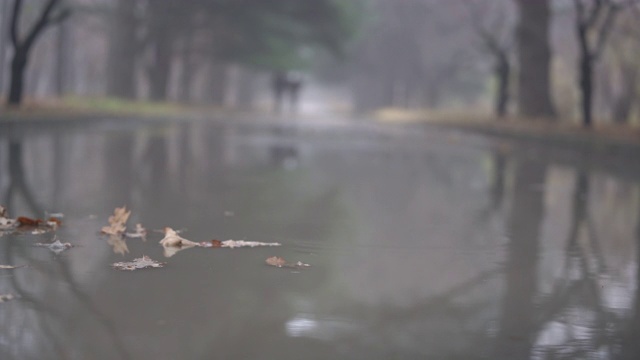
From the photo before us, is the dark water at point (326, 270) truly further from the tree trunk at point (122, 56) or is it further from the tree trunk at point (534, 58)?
the tree trunk at point (122, 56)

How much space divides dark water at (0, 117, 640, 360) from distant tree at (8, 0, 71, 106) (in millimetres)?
9467

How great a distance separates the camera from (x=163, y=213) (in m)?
10.1

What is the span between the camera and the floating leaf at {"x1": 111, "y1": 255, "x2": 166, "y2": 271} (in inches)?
275

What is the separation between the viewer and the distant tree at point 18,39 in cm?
2452

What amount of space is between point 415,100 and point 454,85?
346 cm

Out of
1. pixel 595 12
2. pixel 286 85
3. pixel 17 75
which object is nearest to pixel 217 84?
pixel 286 85

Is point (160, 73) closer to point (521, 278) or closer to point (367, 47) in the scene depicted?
point (367, 47)

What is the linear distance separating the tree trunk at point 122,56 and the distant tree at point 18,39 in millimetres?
20241

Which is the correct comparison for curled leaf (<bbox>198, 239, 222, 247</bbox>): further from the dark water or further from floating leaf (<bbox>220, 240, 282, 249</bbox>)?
the dark water

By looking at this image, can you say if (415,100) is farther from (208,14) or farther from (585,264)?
(585,264)

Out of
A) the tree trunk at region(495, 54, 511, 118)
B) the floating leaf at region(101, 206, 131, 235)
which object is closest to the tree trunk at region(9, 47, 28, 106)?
the floating leaf at region(101, 206, 131, 235)

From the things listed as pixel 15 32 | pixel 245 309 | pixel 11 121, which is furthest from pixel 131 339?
pixel 15 32

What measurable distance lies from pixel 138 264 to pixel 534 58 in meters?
28.8

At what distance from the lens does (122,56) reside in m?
47.2
